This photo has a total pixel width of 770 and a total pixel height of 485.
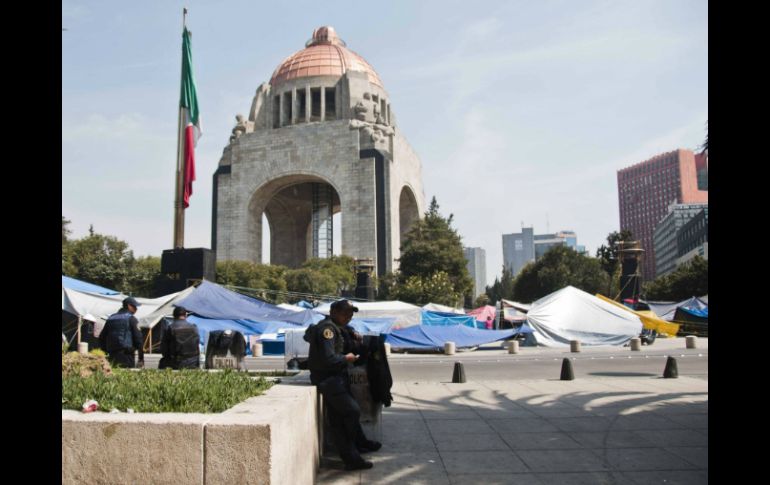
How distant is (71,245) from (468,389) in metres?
38.4

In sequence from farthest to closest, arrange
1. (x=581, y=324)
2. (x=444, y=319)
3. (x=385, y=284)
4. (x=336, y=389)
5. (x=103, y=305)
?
(x=385, y=284) → (x=444, y=319) → (x=581, y=324) → (x=103, y=305) → (x=336, y=389)

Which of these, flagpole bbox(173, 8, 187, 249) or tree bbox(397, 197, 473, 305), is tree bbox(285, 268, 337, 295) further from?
flagpole bbox(173, 8, 187, 249)

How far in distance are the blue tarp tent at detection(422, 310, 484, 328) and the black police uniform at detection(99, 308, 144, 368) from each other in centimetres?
1732

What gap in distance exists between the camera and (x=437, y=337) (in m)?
21.9

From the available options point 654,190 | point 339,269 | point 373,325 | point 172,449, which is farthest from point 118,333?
point 654,190

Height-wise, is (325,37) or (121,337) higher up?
(325,37)

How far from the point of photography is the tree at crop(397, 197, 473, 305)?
48094mm

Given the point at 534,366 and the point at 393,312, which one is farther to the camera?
the point at 393,312

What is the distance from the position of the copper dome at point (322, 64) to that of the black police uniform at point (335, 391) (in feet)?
187

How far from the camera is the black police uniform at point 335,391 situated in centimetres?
526

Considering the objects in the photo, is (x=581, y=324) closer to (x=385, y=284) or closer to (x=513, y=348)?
(x=513, y=348)

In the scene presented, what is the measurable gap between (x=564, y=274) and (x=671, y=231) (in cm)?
8736

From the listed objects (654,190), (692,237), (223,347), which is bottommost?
(223,347)
